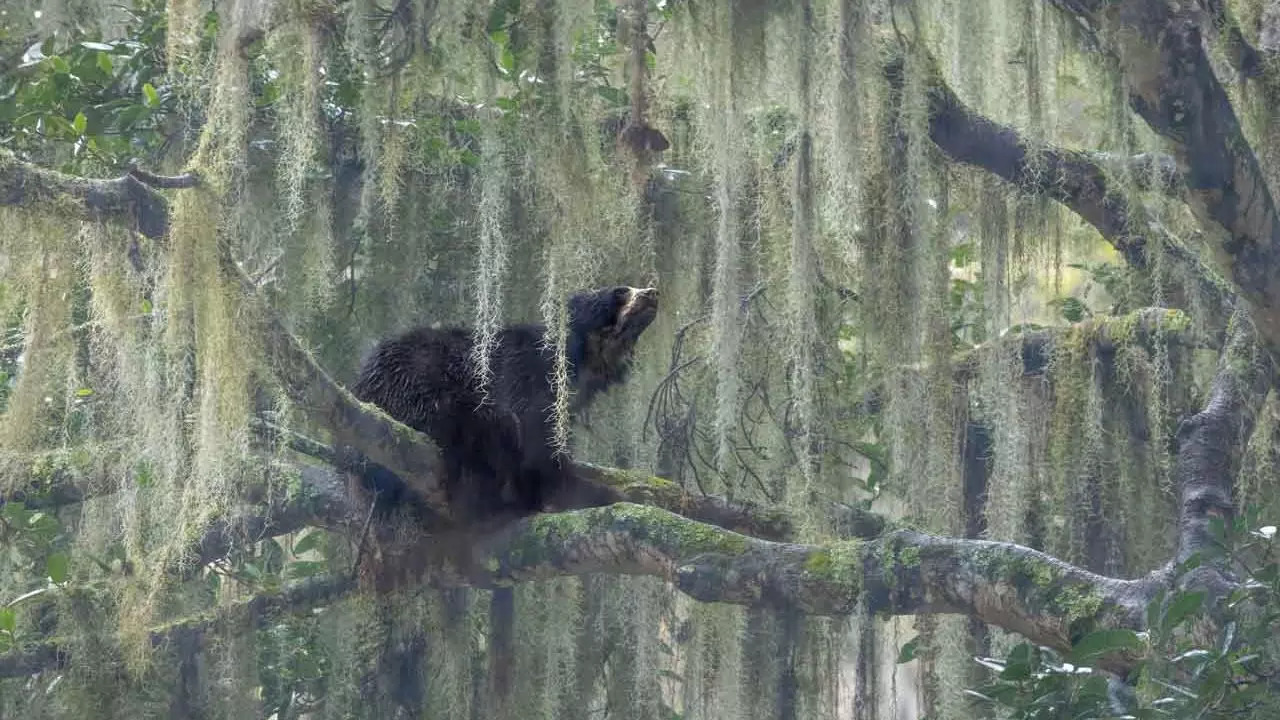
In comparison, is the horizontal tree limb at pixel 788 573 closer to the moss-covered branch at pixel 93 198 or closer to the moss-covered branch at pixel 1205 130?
the moss-covered branch at pixel 1205 130

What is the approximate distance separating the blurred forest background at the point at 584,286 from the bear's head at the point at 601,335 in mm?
105

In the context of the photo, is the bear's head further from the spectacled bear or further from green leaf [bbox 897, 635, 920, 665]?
green leaf [bbox 897, 635, 920, 665]

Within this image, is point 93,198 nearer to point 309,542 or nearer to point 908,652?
point 309,542

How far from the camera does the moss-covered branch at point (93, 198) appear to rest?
3520 millimetres

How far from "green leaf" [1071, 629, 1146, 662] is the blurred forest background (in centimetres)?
100

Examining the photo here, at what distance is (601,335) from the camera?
5.34m

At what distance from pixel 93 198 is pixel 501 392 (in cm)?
191

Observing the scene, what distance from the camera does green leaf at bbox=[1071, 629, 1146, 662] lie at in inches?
117

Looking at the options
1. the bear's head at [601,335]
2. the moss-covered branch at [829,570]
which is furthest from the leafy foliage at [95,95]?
the moss-covered branch at [829,570]

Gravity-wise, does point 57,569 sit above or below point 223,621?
above

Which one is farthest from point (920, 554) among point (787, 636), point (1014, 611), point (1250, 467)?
point (1250, 467)

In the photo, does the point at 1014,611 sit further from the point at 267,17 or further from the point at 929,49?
the point at 267,17

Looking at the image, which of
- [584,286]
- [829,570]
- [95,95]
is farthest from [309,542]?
[829,570]

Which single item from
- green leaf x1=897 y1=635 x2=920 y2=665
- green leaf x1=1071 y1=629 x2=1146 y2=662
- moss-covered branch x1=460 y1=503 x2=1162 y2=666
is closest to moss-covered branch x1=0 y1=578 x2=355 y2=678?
moss-covered branch x1=460 y1=503 x2=1162 y2=666
